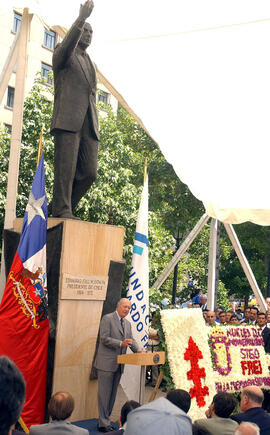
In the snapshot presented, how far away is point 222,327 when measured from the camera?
9.10 meters

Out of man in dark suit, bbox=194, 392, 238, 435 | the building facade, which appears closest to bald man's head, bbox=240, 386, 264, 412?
man in dark suit, bbox=194, 392, 238, 435

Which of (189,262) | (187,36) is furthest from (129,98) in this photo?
(189,262)

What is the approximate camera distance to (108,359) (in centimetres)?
834

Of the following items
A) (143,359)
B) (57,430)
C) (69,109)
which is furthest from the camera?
(69,109)

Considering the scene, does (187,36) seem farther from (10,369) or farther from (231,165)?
(10,369)

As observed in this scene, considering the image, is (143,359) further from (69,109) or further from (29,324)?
(69,109)

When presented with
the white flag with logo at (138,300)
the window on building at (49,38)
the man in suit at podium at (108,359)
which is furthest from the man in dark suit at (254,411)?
the window on building at (49,38)

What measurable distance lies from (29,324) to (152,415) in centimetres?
501

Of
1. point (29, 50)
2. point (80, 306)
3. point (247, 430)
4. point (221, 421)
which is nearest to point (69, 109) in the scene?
point (80, 306)

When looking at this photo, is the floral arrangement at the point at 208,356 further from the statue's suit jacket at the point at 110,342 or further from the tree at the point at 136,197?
the tree at the point at 136,197

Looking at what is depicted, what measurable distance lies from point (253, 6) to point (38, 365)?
726 centimetres

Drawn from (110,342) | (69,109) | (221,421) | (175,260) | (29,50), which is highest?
(29,50)

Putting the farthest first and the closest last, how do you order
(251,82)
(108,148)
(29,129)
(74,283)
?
(108,148) < (29,129) < (251,82) < (74,283)

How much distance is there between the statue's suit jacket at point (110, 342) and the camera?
8305mm
